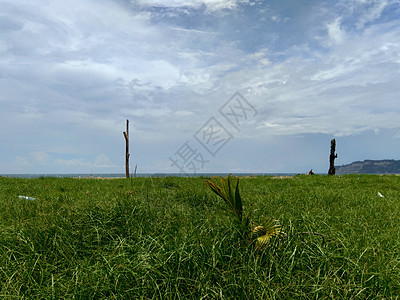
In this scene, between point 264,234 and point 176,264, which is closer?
point 176,264

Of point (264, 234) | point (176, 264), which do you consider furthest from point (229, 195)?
point (176, 264)

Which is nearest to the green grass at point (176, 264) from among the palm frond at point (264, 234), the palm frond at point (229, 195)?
the palm frond at point (264, 234)

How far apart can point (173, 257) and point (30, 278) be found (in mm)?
1359

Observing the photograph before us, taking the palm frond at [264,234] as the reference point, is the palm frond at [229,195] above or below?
above

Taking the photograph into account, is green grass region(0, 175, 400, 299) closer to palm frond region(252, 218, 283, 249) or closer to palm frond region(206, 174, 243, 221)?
palm frond region(252, 218, 283, 249)

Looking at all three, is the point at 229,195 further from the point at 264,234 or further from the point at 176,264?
the point at 176,264

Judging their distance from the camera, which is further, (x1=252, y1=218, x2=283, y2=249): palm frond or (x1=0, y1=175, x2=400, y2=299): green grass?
(x1=252, y1=218, x2=283, y2=249): palm frond

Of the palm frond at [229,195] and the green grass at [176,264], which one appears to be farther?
the palm frond at [229,195]

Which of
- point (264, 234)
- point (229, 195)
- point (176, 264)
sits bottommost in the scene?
point (176, 264)

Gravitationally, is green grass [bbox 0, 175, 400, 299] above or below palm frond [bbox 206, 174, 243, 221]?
below

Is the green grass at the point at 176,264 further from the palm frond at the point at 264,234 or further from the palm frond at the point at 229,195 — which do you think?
the palm frond at the point at 229,195

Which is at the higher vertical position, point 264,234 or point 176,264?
point 264,234

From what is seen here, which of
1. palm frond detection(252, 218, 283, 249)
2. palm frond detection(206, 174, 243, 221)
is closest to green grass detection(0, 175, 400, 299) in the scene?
palm frond detection(252, 218, 283, 249)

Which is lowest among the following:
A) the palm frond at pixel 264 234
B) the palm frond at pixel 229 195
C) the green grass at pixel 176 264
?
the green grass at pixel 176 264
